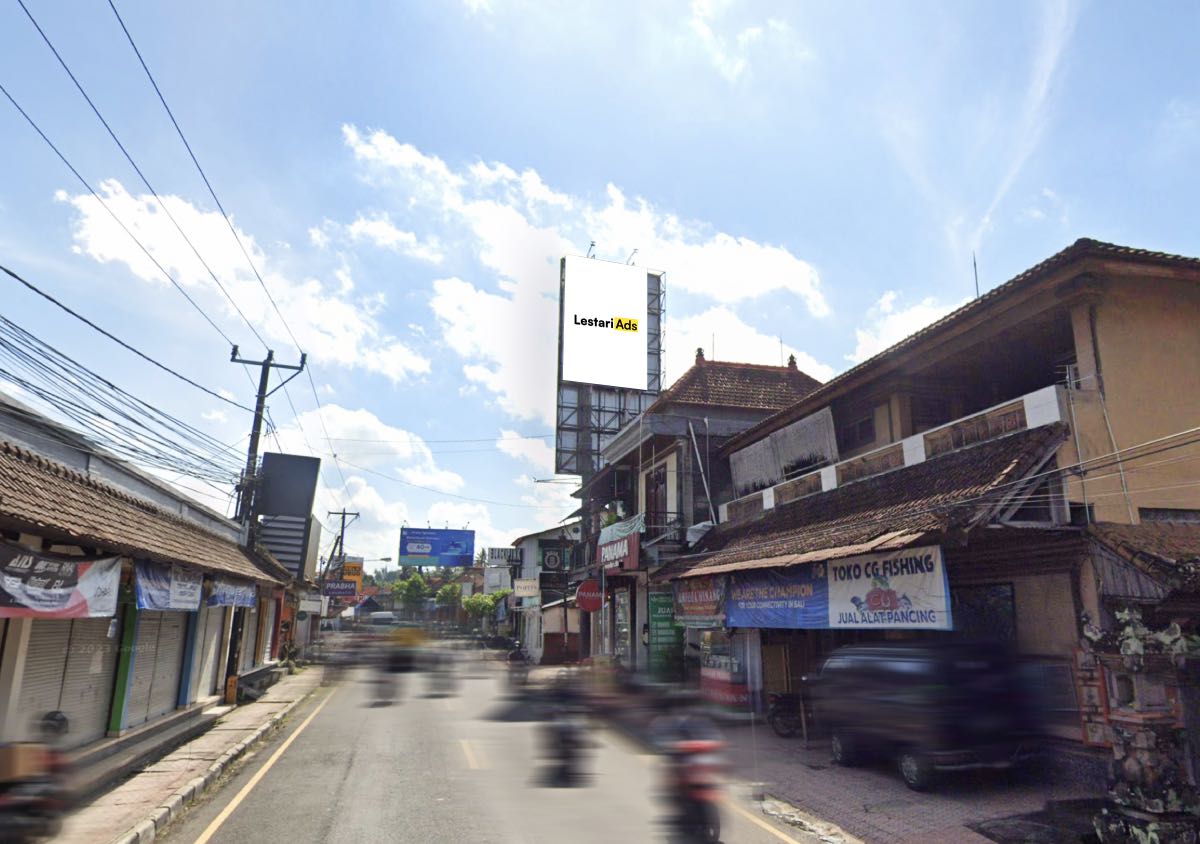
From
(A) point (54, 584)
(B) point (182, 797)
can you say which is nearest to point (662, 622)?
(B) point (182, 797)

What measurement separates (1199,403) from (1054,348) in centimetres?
285

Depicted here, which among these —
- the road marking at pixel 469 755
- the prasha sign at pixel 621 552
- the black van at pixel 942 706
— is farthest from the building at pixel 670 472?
the black van at pixel 942 706

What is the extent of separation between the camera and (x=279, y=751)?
15.0 meters

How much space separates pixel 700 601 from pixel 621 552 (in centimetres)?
635

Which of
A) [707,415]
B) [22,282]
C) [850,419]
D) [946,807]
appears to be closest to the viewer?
[22,282]

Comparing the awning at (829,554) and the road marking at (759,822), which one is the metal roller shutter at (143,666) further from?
the awning at (829,554)

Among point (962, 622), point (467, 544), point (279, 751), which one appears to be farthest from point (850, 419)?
point (467, 544)

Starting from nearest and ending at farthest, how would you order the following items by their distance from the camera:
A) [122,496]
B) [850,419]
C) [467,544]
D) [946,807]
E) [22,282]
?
1. [22,282]
2. [946,807]
3. [122,496]
4. [850,419]
5. [467,544]

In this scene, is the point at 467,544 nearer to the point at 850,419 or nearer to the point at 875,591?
the point at 850,419

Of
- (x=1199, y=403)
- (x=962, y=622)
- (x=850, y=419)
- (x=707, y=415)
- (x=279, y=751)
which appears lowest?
(x=279, y=751)

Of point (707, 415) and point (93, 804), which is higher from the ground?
point (707, 415)

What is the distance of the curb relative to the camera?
881cm

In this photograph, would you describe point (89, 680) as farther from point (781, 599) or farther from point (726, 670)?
point (726, 670)

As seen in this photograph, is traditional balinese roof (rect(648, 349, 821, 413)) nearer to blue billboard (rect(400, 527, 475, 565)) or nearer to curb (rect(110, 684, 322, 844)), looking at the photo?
curb (rect(110, 684, 322, 844))
